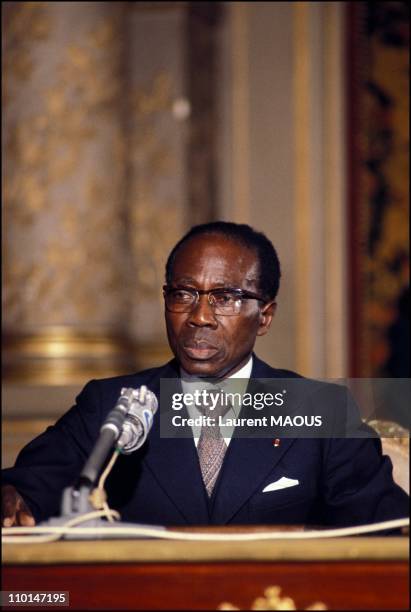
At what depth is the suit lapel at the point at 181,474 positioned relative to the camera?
1909mm

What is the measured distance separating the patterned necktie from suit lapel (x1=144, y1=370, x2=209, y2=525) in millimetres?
20

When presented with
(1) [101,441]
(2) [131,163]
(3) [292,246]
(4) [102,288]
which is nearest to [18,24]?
(2) [131,163]

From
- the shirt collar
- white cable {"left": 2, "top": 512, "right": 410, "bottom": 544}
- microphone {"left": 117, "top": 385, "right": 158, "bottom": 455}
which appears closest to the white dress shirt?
the shirt collar

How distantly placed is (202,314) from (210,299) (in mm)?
36

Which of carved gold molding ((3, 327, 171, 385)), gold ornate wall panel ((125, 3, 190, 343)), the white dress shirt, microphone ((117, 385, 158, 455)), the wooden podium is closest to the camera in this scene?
the wooden podium

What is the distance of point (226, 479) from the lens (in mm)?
1925

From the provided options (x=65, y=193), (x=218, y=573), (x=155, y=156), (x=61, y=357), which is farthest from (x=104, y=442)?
(x=155, y=156)

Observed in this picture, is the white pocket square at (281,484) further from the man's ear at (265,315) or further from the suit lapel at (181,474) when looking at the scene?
the man's ear at (265,315)

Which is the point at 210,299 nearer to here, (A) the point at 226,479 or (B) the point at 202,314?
(B) the point at 202,314

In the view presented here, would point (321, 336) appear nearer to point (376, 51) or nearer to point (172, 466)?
point (376, 51)

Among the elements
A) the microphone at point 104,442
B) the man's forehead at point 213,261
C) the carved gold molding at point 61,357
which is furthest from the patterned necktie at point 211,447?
the carved gold molding at point 61,357

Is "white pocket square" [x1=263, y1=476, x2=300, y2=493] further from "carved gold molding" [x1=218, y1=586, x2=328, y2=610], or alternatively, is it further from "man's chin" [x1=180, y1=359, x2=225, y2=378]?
"carved gold molding" [x1=218, y1=586, x2=328, y2=610]

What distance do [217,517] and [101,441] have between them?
0.48 m

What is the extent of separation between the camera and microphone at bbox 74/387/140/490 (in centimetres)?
Answer: 147
